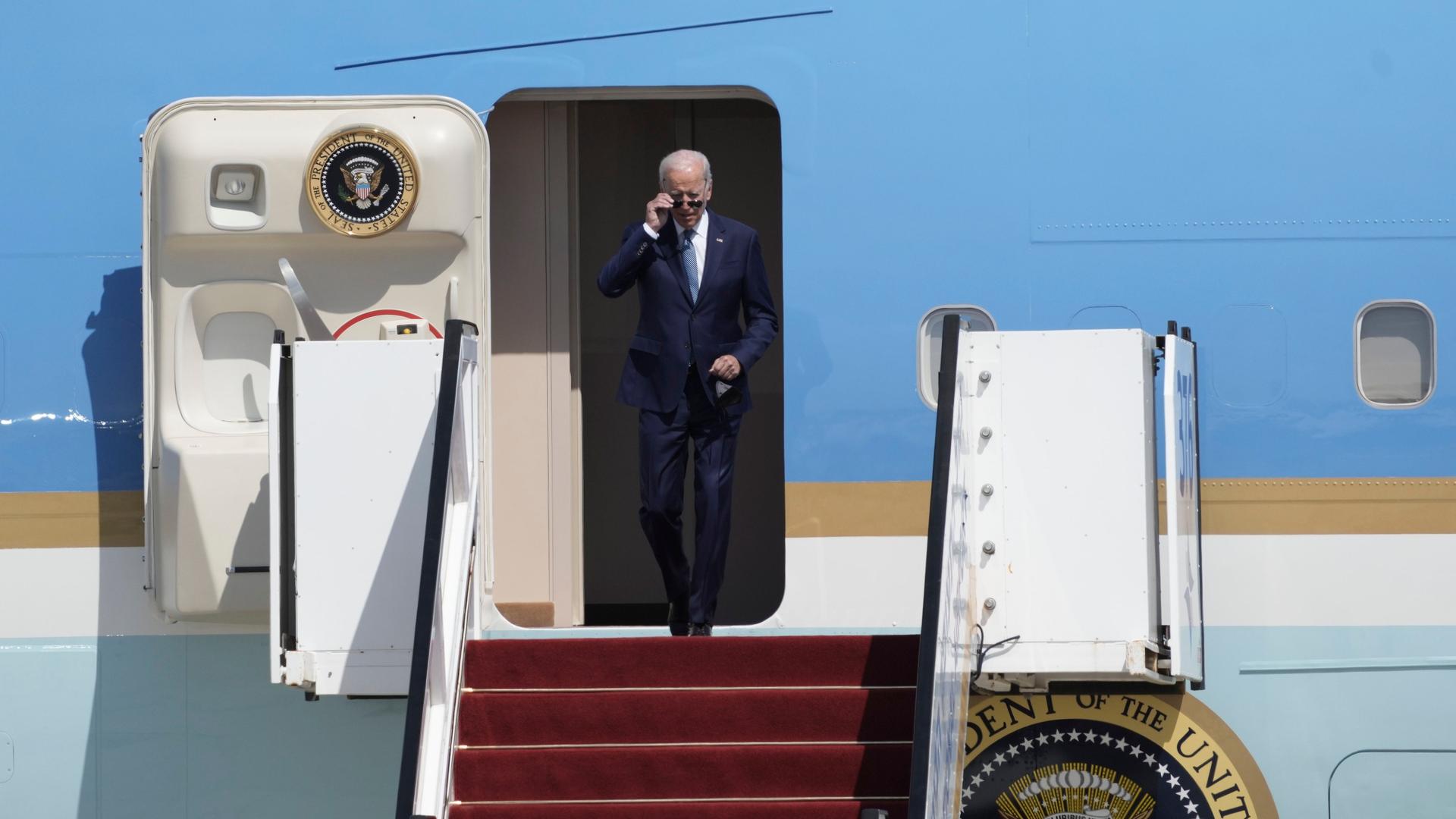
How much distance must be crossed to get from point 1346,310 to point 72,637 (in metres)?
4.72

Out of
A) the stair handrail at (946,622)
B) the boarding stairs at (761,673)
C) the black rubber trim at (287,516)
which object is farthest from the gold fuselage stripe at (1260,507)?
the black rubber trim at (287,516)

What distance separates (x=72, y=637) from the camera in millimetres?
5559

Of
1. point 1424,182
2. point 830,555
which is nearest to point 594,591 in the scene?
point 830,555

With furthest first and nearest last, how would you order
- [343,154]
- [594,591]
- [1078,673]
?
[594,591] < [343,154] < [1078,673]

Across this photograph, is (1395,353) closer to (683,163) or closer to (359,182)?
(683,163)

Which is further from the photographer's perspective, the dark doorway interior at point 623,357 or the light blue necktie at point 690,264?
the dark doorway interior at point 623,357

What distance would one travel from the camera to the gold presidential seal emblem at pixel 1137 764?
5324 millimetres

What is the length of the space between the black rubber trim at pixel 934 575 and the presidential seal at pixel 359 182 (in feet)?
6.50

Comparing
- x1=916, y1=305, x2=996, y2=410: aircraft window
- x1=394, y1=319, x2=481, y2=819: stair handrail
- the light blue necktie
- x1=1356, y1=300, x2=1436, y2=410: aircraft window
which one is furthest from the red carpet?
x1=1356, y1=300, x2=1436, y2=410: aircraft window

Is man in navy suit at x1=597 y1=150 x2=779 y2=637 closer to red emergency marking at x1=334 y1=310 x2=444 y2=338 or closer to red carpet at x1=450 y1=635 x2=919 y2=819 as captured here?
red carpet at x1=450 y1=635 x2=919 y2=819

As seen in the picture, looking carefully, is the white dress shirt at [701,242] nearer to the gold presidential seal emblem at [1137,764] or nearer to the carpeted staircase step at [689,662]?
the carpeted staircase step at [689,662]

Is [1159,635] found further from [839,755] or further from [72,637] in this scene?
[72,637]

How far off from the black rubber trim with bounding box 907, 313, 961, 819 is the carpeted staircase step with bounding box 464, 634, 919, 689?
0.53m

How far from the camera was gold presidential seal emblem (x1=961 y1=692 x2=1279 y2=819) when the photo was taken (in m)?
5.32
